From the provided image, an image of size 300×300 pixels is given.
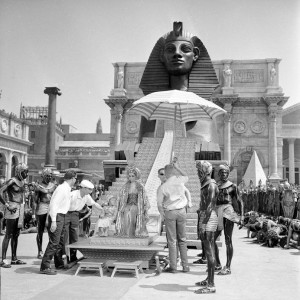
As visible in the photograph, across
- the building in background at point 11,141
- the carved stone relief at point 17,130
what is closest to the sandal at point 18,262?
the building in background at point 11,141

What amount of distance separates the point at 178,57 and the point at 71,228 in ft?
29.3

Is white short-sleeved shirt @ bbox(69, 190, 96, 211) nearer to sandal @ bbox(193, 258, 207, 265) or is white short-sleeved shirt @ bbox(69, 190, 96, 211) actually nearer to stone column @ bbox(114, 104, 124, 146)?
sandal @ bbox(193, 258, 207, 265)

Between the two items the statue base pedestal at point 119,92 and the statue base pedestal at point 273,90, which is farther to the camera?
the statue base pedestal at point 119,92

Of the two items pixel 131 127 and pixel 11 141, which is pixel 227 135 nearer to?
pixel 131 127

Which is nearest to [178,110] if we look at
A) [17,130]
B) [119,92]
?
[119,92]

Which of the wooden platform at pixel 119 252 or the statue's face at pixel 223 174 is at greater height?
the statue's face at pixel 223 174

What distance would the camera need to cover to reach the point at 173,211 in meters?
6.34

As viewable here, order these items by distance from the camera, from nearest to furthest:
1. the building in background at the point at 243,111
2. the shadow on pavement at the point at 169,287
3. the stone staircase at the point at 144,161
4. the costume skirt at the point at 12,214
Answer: the shadow on pavement at the point at 169,287 < the costume skirt at the point at 12,214 < the stone staircase at the point at 144,161 < the building in background at the point at 243,111

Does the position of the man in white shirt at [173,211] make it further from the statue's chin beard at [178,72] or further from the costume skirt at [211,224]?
the statue's chin beard at [178,72]

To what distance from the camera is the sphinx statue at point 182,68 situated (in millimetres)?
14609

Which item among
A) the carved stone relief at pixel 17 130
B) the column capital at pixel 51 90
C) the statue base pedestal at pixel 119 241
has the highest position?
the column capital at pixel 51 90

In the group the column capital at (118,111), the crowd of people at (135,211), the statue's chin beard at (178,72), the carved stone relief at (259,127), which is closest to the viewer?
the crowd of people at (135,211)

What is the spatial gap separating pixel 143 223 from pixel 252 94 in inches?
1645

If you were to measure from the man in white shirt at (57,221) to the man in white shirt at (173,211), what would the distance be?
1499mm
